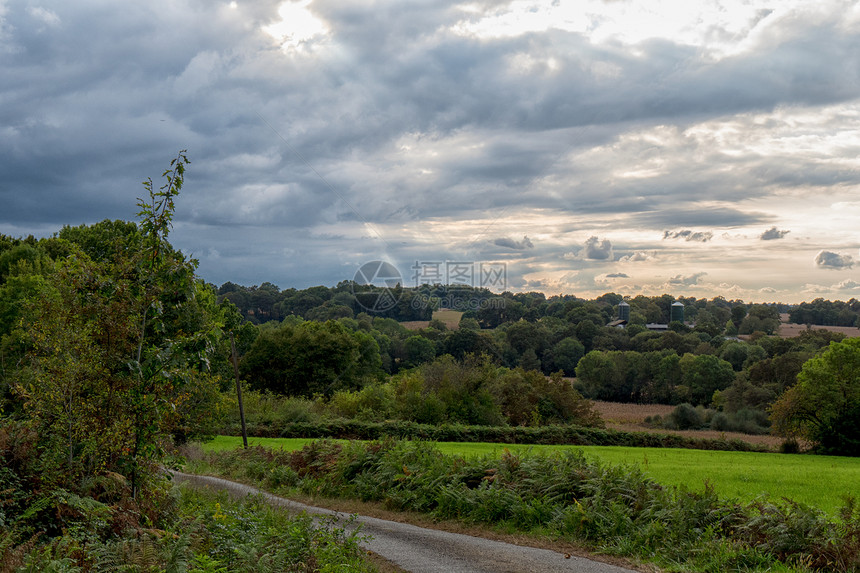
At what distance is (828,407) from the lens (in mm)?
39781

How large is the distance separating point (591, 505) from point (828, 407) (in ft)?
119

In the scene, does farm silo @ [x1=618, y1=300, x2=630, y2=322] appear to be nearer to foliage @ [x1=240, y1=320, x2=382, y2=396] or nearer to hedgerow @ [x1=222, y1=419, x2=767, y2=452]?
foliage @ [x1=240, y1=320, x2=382, y2=396]

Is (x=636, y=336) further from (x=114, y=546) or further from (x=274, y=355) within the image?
(x=114, y=546)

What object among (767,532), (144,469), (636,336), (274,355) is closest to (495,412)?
(274,355)

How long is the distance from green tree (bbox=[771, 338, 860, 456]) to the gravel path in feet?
121

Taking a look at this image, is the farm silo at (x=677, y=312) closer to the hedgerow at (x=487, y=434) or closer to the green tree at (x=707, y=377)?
the green tree at (x=707, y=377)

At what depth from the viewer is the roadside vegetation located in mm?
9703

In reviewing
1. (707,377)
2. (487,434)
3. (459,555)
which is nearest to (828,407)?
(487,434)

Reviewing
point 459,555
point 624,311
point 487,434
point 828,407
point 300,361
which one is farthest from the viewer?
point 624,311

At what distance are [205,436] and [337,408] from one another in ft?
42.6

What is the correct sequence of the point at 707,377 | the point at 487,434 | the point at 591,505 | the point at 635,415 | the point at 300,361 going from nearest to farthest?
the point at 591,505, the point at 487,434, the point at 300,361, the point at 635,415, the point at 707,377

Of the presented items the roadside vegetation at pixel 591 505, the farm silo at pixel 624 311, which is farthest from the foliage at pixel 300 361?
the farm silo at pixel 624 311

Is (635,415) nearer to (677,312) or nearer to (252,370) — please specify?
(252,370)

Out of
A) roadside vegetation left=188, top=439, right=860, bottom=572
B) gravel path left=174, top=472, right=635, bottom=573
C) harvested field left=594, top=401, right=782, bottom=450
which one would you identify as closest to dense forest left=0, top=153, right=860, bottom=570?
harvested field left=594, top=401, right=782, bottom=450
